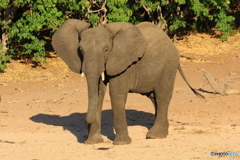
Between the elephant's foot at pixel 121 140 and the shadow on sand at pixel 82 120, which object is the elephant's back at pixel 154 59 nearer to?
the elephant's foot at pixel 121 140

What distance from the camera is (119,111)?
33.0 feet

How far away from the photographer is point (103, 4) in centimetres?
2209

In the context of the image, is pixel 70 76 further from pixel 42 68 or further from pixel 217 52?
pixel 217 52

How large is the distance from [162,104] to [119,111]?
4.47 feet

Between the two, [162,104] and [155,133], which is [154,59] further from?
[155,133]

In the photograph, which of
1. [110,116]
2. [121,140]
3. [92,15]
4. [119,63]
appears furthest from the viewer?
[92,15]

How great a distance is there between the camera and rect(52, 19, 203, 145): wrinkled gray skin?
9.39 meters

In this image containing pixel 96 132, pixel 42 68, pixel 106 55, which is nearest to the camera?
pixel 106 55

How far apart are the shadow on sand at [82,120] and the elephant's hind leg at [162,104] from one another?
104 centimetres

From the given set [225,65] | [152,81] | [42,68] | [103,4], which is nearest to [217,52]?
[225,65]

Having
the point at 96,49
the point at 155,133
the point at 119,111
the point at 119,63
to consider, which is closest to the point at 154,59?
the point at 119,63

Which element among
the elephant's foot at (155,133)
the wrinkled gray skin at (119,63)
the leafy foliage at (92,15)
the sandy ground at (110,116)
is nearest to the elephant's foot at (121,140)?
the wrinkled gray skin at (119,63)

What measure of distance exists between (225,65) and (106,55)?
1282 centimetres

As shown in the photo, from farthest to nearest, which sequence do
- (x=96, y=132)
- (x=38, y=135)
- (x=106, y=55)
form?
(x=38, y=135) < (x=96, y=132) < (x=106, y=55)
